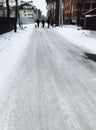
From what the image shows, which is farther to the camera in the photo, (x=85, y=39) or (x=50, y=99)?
(x=85, y=39)

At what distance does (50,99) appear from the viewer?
17.0ft

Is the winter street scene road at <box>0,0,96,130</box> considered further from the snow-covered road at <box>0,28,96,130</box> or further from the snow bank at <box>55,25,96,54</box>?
the snow bank at <box>55,25,96,54</box>

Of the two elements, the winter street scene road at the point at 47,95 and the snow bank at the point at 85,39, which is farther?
the snow bank at the point at 85,39

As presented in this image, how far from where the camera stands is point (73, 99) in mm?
5188

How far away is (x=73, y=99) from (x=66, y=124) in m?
1.21

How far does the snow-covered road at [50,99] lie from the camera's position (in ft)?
13.3

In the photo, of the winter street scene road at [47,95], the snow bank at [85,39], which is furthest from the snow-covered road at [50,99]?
the snow bank at [85,39]

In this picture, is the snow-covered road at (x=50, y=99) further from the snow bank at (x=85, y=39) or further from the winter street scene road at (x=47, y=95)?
the snow bank at (x=85, y=39)

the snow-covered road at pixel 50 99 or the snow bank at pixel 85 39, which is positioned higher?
the snow bank at pixel 85 39

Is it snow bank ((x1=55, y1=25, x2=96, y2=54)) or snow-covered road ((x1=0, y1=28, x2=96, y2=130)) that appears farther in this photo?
snow bank ((x1=55, y1=25, x2=96, y2=54))

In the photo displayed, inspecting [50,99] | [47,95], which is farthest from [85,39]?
[50,99]

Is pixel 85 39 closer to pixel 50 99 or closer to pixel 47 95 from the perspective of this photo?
pixel 47 95

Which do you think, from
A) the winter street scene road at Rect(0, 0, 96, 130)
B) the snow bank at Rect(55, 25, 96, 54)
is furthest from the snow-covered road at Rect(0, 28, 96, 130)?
the snow bank at Rect(55, 25, 96, 54)

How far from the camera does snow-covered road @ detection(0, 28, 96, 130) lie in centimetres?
406
